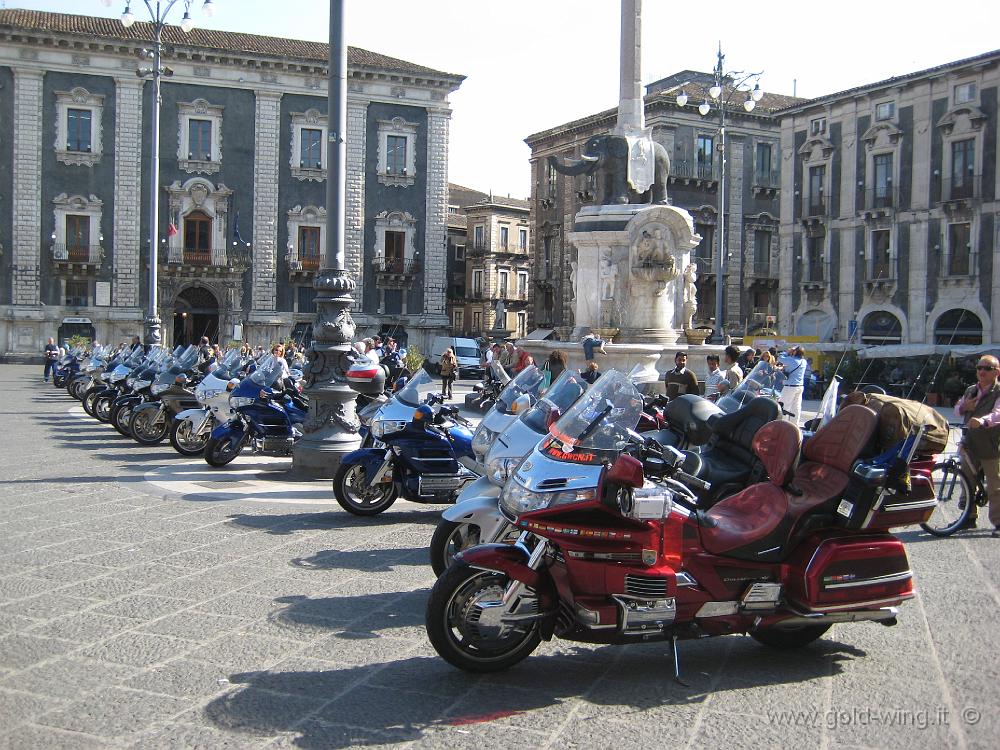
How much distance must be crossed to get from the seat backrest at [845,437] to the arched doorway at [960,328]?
108 ft

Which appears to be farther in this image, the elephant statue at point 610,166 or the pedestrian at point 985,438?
the elephant statue at point 610,166

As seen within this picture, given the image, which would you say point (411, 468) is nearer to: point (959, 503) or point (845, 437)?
point (845, 437)

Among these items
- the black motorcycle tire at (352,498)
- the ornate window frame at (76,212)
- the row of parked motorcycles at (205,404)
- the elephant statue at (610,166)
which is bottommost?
the black motorcycle tire at (352,498)

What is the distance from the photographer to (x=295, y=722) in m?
4.11

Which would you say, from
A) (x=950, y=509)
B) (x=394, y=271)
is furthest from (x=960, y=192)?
(x=950, y=509)

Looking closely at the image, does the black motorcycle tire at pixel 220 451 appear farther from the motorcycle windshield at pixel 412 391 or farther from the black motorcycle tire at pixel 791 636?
the black motorcycle tire at pixel 791 636

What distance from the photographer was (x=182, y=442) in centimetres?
1234

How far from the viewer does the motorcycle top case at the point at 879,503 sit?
484 centimetres

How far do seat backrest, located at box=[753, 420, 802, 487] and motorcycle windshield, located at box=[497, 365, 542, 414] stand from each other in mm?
2589

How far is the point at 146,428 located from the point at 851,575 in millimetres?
10980

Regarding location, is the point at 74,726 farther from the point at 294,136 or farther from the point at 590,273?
the point at 294,136

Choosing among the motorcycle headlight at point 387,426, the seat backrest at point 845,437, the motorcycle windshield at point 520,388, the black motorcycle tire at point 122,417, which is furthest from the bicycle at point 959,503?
the black motorcycle tire at point 122,417

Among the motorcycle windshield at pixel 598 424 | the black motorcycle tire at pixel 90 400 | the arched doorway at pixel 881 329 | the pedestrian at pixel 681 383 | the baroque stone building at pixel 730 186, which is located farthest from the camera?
the baroque stone building at pixel 730 186

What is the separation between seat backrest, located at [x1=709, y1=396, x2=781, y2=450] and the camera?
6289 mm
